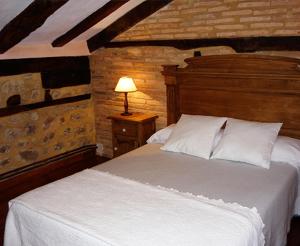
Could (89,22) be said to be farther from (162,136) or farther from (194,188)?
(194,188)

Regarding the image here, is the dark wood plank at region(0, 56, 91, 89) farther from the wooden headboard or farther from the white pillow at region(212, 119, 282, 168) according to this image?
the white pillow at region(212, 119, 282, 168)

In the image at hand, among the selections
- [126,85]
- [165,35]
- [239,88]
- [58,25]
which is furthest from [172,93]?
[58,25]

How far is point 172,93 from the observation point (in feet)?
12.5

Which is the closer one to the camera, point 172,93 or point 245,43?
point 245,43

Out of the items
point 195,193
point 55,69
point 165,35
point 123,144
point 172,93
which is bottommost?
point 123,144

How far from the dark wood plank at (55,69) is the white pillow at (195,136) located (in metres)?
1.84

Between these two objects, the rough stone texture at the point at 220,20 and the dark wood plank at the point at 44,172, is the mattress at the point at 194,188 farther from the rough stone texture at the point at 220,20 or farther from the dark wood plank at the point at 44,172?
the rough stone texture at the point at 220,20

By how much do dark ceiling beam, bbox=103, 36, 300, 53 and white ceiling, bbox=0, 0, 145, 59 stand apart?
63cm

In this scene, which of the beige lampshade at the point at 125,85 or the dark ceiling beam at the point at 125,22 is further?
the beige lampshade at the point at 125,85

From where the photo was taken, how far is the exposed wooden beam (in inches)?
116

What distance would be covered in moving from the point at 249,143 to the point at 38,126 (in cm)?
258

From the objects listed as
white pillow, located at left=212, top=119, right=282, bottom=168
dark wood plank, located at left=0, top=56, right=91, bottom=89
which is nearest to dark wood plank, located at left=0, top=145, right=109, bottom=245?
dark wood plank, located at left=0, top=56, right=91, bottom=89

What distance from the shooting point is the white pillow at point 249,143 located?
2770 millimetres

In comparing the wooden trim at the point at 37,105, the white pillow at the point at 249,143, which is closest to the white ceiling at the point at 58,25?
the wooden trim at the point at 37,105
